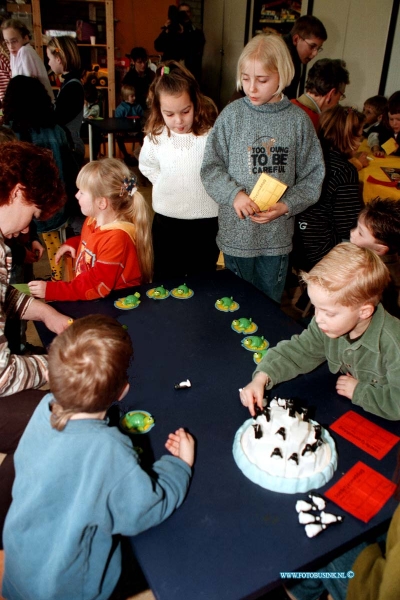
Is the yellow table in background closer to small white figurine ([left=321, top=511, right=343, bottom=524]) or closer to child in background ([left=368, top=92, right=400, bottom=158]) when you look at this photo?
child in background ([left=368, top=92, right=400, bottom=158])

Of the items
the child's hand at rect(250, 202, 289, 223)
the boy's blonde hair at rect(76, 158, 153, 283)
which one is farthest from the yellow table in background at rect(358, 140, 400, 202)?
the boy's blonde hair at rect(76, 158, 153, 283)

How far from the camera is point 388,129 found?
4188mm

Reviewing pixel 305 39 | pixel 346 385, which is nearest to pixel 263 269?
pixel 346 385

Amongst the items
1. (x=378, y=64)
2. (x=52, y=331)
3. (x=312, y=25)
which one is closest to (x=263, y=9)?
(x=378, y=64)

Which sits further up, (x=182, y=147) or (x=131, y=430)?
(x=182, y=147)

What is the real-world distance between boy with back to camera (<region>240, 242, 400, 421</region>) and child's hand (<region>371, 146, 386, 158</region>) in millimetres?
3002

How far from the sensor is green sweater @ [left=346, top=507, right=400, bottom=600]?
2.94ft

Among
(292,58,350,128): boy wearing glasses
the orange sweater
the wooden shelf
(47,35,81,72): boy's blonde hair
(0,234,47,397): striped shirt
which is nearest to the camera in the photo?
(0,234,47,397): striped shirt

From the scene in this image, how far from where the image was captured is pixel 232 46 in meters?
8.01

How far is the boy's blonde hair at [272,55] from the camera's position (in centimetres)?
192

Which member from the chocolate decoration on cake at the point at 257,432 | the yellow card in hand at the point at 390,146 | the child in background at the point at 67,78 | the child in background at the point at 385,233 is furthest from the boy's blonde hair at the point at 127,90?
the chocolate decoration on cake at the point at 257,432

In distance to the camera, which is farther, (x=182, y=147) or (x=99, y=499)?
(x=182, y=147)

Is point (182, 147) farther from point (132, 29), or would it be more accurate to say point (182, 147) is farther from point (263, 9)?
point (132, 29)

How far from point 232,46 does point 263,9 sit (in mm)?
839
